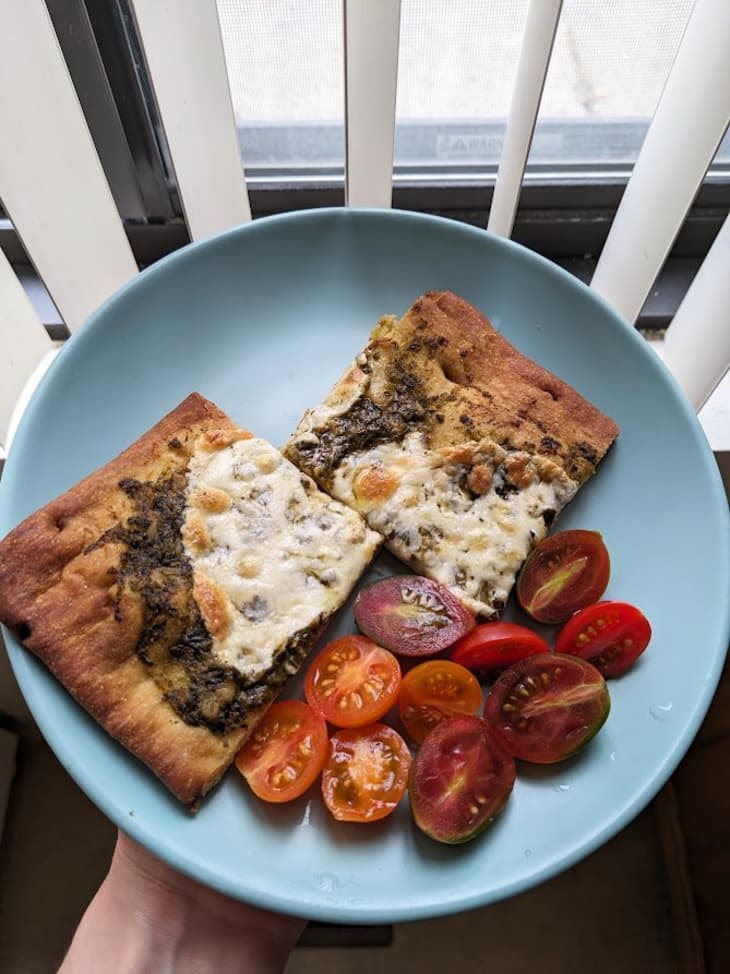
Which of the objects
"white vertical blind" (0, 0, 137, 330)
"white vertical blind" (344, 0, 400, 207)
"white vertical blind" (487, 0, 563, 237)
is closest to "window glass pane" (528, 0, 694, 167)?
"white vertical blind" (487, 0, 563, 237)

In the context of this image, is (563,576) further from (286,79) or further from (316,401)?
(286,79)

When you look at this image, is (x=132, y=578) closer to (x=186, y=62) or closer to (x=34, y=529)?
(x=34, y=529)

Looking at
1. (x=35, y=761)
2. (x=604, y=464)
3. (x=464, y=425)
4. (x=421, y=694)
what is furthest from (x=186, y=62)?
(x=35, y=761)

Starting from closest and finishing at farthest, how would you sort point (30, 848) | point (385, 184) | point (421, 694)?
point (421, 694) → point (385, 184) → point (30, 848)

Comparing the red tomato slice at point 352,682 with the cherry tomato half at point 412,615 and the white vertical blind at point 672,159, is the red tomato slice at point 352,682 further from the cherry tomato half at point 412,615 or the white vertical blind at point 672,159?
the white vertical blind at point 672,159

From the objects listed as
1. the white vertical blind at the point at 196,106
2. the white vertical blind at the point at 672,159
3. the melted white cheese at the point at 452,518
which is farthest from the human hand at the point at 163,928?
the white vertical blind at the point at 672,159

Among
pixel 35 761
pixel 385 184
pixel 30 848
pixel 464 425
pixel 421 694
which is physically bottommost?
pixel 30 848

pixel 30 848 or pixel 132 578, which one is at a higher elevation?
pixel 132 578
